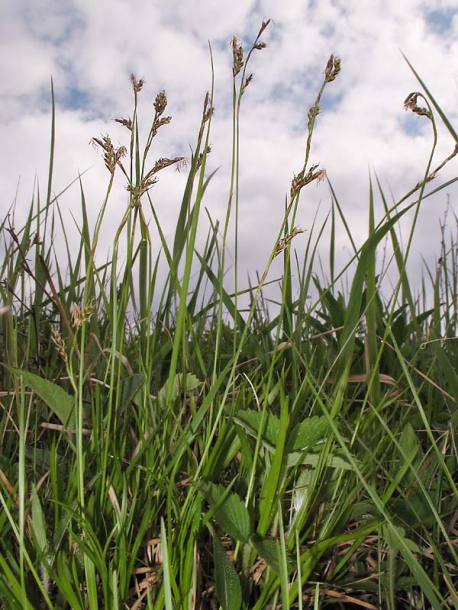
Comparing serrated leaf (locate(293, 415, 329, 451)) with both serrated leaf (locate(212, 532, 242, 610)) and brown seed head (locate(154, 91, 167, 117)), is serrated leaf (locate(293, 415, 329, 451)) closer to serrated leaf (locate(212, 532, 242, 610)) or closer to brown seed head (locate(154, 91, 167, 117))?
serrated leaf (locate(212, 532, 242, 610))

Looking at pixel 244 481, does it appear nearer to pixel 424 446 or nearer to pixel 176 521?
pixel 176 521

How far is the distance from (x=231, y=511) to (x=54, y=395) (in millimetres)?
391

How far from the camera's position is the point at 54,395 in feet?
3.65

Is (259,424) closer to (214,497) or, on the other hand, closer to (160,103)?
(214,497)

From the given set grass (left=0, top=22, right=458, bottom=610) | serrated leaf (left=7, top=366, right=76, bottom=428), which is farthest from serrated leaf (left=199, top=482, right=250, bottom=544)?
serrated leaf (left=7, top=366, right=76, bottom=428)

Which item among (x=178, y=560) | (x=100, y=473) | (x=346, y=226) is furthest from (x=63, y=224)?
(x=178, y=560)

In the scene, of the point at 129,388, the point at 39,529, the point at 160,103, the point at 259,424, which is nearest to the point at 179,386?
the point at 129,388

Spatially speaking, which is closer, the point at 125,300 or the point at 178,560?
the point at 178,560

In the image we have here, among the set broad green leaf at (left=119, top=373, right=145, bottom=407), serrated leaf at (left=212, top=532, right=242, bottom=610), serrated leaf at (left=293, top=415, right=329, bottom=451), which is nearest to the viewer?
serrated leaf at (left=212, top=532, right=242, bottom=610)

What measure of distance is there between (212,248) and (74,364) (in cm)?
47

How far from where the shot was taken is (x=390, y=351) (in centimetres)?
181

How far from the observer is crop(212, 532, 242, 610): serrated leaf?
90 cm

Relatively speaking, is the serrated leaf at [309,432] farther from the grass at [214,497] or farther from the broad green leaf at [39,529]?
the broad green leaf at [39,529]

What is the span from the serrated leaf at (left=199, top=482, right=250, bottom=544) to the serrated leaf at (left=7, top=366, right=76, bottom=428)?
30 centimetres
